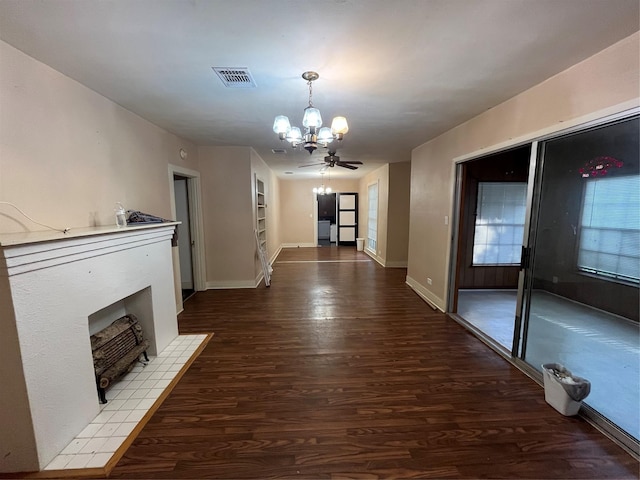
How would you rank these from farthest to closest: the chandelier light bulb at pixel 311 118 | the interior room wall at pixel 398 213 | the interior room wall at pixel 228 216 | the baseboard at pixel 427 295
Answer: the interior room wall at pixel 398 213 < the interior room wall at pixel 228 216 < the baseboard at pixel 427 295 < the chandelier light bulb at pixel 311 118

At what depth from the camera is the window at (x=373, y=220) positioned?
7543 millimetres

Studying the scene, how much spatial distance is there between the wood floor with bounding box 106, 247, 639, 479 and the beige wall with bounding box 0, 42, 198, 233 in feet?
5.54

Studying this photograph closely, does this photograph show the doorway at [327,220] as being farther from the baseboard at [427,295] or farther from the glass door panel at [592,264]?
the glass door panel at [592,264]

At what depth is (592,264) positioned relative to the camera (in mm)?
2703

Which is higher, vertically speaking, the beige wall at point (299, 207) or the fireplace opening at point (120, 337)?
the beige wall at point (299, 207)

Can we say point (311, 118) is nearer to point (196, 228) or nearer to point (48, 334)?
point (48, 334)

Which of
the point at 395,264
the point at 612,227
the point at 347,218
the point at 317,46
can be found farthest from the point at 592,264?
the point at 347,218

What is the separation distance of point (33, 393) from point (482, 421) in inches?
109

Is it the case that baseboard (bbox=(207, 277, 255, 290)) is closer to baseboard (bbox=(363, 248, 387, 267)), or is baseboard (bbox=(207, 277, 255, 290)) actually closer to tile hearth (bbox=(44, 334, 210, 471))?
tile hearth (bbox=(44, 334, 210, 471))

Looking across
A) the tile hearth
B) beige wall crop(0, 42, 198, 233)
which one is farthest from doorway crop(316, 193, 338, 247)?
the tile hearth

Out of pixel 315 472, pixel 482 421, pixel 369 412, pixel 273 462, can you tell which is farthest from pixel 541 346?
pixel 273 462

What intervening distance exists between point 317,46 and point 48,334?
238cm

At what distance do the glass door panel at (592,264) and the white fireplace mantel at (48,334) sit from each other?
3547 millimetres

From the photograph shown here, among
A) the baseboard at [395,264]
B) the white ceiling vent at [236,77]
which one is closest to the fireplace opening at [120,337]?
the white ceiling vent at [236,77]
